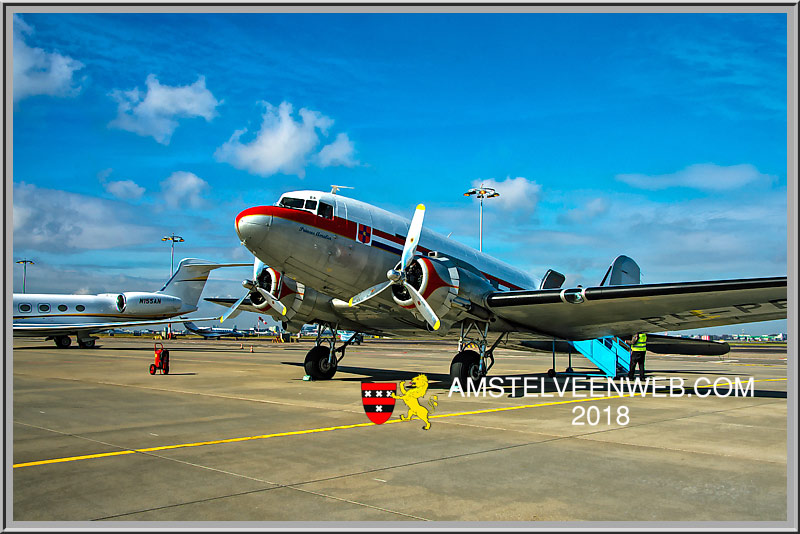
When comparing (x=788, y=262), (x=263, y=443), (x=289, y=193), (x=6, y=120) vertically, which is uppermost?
(x=289, y=193)

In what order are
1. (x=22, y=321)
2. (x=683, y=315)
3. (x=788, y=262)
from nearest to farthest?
(x=788, y=262)
(x=683, y=315)
(x=22, y=321)

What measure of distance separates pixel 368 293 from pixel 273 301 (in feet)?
16.6

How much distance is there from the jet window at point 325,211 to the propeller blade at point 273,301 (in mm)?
5439

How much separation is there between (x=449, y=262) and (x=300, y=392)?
591 cm

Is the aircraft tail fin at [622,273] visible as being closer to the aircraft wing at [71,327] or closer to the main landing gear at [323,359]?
the main landing gear at [323,359]

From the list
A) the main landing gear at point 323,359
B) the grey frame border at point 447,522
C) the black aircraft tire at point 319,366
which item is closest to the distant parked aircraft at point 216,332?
the main landing gear at point 323,359

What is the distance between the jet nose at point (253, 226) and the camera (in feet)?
50.1

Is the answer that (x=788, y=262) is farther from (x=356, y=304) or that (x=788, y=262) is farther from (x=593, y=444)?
(x=356, y=304)

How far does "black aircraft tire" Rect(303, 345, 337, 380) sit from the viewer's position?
21656mm

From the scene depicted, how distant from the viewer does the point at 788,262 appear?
4.55m

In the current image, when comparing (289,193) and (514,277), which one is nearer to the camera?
(289,193)

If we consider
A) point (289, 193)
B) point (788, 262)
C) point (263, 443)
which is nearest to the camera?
point (788, 262)

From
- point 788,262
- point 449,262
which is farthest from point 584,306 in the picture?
point 788,262

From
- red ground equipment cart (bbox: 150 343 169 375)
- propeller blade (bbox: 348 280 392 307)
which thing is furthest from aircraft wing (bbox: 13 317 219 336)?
propeller blade (bbox: 348 280 392 307)
